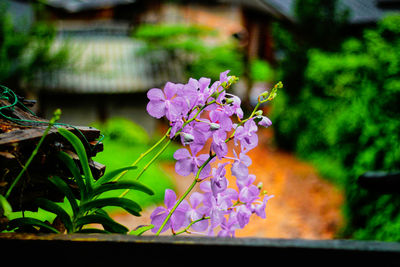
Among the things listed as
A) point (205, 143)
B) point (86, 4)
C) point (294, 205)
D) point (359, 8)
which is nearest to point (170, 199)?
point (205, 143)

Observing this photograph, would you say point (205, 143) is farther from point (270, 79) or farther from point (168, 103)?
point (270, 79)

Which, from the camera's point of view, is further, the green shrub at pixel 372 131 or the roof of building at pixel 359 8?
the roof of building at pixel 359 8

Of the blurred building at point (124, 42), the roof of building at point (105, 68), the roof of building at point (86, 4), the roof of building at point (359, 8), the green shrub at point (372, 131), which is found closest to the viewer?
the green shrub at point (372, 131)

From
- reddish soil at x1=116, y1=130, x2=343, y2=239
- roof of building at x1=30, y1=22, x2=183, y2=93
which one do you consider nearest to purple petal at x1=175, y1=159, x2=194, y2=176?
reddish soil at x1=116, y1=130, x2=343, y2=239

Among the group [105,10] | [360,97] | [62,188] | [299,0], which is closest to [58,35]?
[105,10]

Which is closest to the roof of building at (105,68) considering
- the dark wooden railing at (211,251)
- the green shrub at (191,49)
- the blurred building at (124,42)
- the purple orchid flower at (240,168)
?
the blurred building at (124,42)

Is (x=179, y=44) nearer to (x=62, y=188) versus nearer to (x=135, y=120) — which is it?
(x=135, y=120)

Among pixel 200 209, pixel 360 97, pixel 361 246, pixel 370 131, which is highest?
pixel 361 246

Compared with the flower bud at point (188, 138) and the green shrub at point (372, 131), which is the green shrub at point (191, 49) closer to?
the green shrub at point (372, 131)
